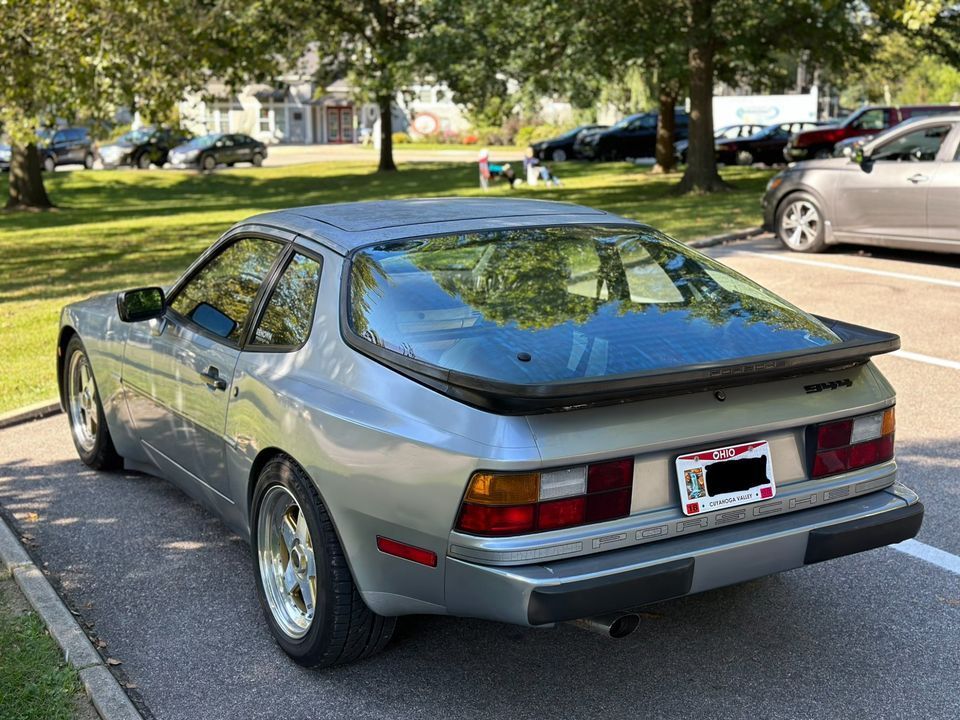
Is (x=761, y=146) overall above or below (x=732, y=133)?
below

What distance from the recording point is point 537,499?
3268 mm

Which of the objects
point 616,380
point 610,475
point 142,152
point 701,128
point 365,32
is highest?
point 365,32

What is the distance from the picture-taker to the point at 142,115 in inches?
659

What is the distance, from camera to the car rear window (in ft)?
11.9

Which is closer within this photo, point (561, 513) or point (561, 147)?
point (561, 513)

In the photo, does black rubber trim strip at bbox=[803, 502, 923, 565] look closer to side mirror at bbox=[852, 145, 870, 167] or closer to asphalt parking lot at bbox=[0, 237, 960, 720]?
asphalt parking lot at bbox=[0, 237, 960, 720]

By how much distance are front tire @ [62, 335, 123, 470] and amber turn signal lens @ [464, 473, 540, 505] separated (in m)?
3.35

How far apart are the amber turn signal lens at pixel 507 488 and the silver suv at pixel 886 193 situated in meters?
9.80

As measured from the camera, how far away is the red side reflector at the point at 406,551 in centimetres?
340

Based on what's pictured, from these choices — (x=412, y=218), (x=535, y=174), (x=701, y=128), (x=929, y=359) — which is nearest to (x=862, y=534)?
(x=412, y=218)

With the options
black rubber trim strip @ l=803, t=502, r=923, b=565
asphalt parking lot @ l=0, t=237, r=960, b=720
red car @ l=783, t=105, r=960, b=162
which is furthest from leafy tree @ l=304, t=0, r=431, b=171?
black rubber trim strip @ l=803, t=502, r=923, b=565

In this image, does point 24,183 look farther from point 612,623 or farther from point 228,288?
point 612,623

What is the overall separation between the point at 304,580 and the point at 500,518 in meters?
1.05

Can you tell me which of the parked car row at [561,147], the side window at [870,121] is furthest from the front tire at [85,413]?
the parked car row at [561,147]
